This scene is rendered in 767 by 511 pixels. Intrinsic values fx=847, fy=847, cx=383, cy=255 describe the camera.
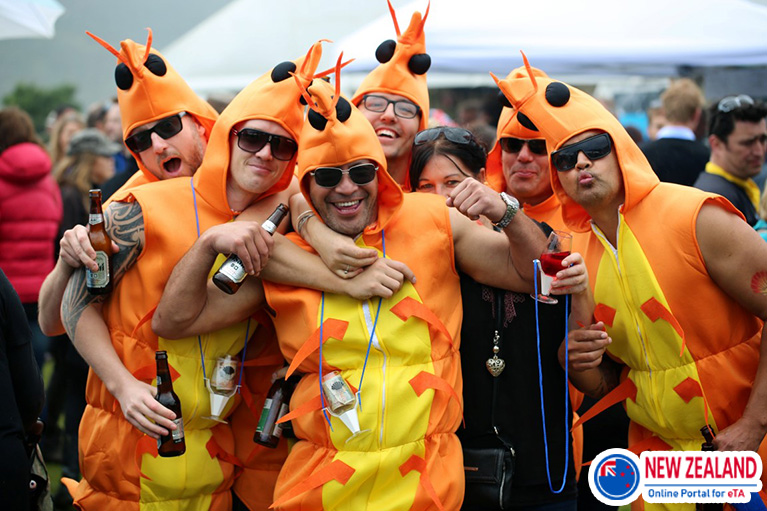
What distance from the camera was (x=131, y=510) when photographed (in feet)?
12.1

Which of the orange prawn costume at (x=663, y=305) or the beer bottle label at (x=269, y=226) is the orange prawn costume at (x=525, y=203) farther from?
the beer bottle label at (x=269, y=226)

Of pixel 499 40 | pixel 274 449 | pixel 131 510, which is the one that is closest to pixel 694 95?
pixel 499 40

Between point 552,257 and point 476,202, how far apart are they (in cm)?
36

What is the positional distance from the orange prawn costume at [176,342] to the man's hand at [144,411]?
5.7 inches

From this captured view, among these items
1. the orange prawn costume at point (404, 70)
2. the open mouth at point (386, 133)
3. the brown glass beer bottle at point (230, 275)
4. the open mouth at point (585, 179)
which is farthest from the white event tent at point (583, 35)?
the brown glass beer bottle at point (230, 275)

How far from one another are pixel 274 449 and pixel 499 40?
6.13 meters

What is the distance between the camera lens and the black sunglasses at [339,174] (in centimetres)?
338

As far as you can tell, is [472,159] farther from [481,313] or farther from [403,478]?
[403,478]

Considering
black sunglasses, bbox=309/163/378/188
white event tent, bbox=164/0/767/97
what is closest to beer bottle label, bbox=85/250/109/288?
black sunglasses, bbox=309/163/378/188

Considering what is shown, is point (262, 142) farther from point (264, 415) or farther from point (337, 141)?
point (264, 415)

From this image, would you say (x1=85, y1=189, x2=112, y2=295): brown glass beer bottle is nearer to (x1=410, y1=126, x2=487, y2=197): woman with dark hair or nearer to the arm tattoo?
the arm tattoo

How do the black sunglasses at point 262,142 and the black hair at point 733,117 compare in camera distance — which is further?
the black hair at point 733,117

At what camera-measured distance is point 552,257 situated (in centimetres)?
325

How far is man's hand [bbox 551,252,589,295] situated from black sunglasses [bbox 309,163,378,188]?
85 cm
